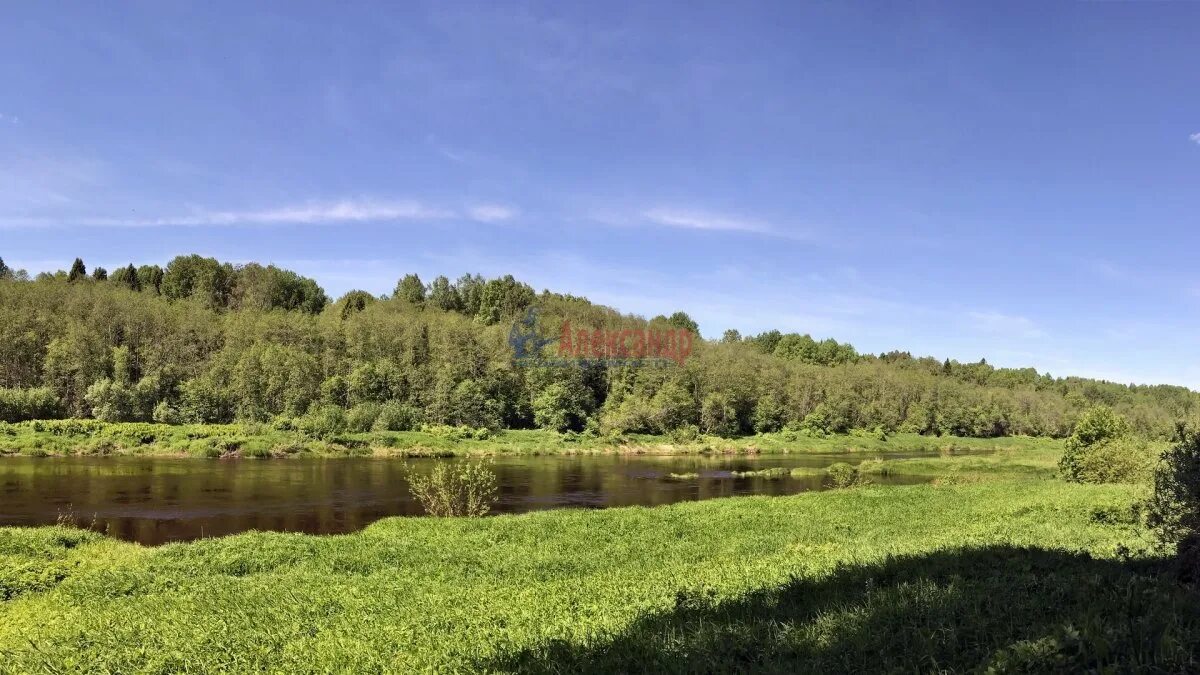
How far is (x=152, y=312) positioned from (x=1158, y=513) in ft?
381

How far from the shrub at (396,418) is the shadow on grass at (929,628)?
76446 millimetres

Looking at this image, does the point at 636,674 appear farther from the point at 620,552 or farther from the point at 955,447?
the point at 955,447

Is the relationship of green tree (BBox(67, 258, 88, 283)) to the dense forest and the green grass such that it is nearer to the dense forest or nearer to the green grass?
the dense forest

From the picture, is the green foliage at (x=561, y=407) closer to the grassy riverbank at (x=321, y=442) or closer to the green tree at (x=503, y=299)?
the grassy riverbank at (x=321, y=442)

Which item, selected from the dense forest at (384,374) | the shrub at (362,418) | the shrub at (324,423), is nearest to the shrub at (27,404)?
the dense forest at (384,374)

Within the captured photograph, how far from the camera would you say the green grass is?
720 centimetres

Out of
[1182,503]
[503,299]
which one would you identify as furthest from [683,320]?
[1182,503]

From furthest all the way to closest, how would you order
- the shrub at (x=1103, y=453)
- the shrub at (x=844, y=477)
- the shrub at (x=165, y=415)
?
the shrub at (x=165, y=415) → the shrub at (x=844, y=477) → the shrub at (x=1103, y=453)

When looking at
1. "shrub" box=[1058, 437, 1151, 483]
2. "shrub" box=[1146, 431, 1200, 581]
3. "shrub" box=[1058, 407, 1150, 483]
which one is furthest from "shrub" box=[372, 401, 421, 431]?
"shrub" box=[1146, 431, 1200, 581]

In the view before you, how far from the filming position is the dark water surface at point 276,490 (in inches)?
1196

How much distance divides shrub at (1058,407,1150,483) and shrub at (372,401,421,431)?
223 feet

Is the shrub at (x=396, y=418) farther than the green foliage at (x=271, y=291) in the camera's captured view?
No

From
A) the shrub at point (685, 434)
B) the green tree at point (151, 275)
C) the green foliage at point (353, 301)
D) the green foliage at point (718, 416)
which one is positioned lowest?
the shrub at point (685, 434)

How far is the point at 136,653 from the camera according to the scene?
370 inches
